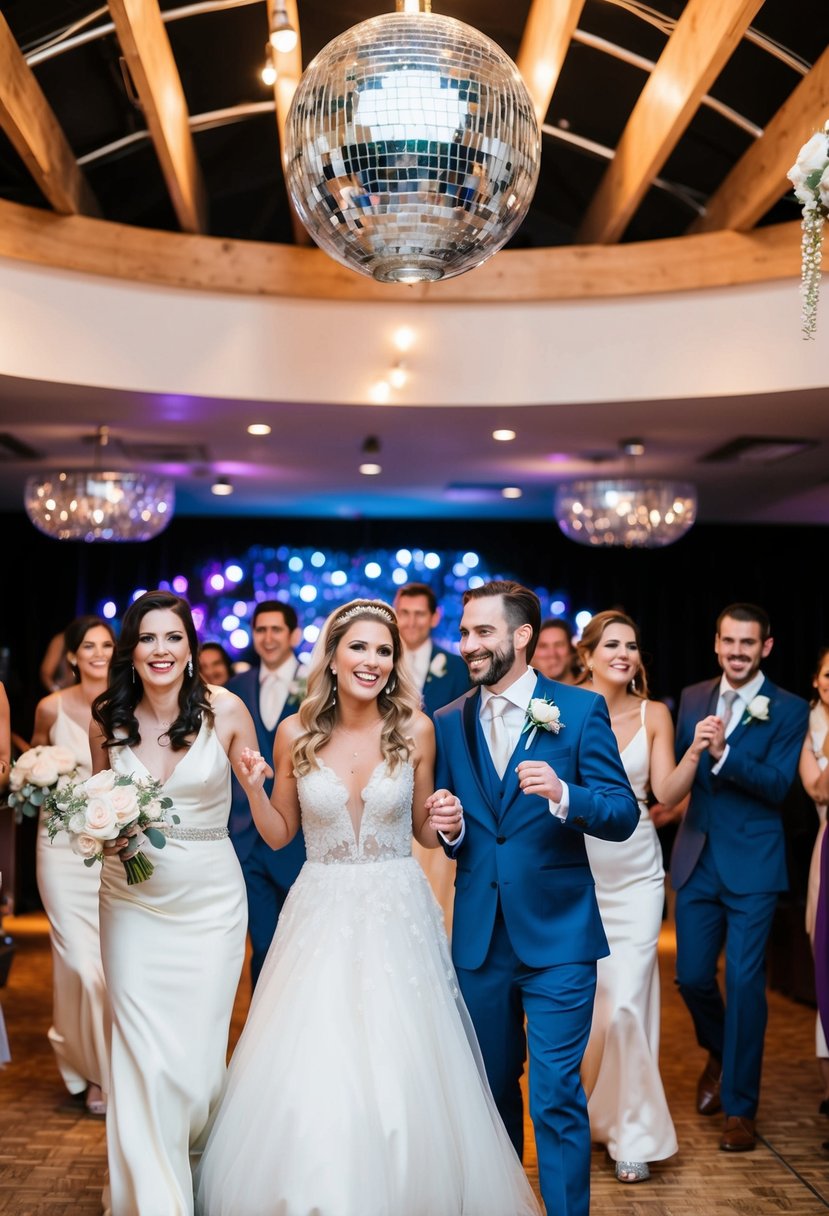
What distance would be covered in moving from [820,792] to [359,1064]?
2396 mm

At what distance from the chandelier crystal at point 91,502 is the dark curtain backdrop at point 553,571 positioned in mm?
4619

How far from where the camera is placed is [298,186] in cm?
308

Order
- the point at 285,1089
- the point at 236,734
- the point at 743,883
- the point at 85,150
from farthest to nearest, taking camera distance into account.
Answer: the point at 85,150 → the point at 743,883 → the point at 236,734 → the point at 285,1089

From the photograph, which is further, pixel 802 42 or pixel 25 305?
pixel 25 305

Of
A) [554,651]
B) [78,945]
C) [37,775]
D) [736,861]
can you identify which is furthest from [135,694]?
[554,651]

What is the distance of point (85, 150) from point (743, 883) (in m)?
5.24

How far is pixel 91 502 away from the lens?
7742 mm

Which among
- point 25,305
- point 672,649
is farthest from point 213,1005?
point 672,649

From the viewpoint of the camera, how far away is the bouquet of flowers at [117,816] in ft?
12.0

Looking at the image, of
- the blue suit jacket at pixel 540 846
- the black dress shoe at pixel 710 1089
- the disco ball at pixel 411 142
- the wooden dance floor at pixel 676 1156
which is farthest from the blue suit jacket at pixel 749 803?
the disco ball at pixel 411 142

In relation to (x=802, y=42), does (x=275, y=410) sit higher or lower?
lower

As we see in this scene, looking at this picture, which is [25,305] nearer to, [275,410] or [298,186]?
[275,410]

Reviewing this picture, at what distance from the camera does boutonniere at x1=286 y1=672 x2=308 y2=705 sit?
19.7 ft

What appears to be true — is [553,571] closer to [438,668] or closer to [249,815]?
[438,668]
